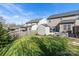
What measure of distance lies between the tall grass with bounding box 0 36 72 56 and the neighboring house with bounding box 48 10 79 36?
12 cm

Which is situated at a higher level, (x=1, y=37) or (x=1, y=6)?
(x=1, y=6)

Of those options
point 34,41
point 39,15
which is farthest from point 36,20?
point 34,41

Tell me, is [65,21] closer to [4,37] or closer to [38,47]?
[38,47]

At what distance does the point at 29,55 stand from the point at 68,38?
505mm

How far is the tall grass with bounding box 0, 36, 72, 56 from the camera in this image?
7.90ft

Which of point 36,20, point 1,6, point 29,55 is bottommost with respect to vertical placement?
point 29,55

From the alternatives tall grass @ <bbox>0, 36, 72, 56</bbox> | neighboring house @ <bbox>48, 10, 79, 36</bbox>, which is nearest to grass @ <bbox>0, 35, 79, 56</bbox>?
tall grass @ <bbox>0, 36, 72, 56</bbox>

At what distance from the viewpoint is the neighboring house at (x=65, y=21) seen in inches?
96.5

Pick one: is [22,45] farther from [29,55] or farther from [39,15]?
[39,15]

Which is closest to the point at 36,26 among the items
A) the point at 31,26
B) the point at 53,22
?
the point at 31,26

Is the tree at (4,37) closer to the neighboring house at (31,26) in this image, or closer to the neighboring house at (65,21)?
the neighboring house at (31,26)

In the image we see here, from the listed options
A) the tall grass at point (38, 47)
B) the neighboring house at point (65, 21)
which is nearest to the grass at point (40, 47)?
the tall grass at point (38, 47)

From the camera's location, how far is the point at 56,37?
2477mm

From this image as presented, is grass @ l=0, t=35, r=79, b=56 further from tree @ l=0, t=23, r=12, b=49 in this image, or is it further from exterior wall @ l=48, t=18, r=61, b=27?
exterior wall @ l=48, t=18, r=61, b=27
